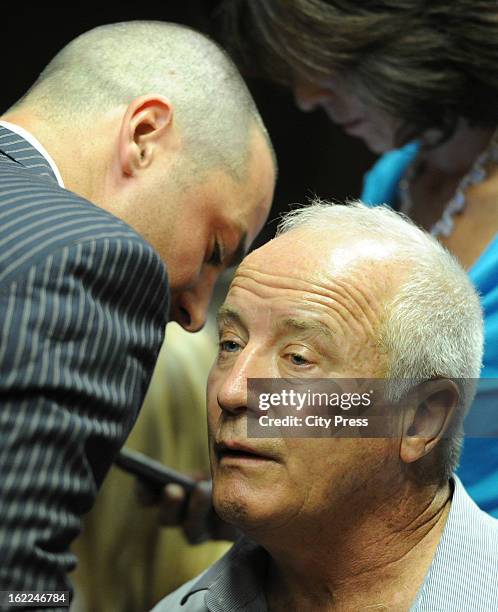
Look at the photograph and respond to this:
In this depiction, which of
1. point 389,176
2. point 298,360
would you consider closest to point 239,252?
point 298,360

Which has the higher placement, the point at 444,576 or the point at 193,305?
the point at 444,576

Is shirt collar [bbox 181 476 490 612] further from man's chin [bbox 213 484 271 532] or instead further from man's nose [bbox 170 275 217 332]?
man's nose [bbox 170 275 217 332]

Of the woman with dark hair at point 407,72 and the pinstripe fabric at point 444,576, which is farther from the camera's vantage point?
the woman with dark hair at point 407,72

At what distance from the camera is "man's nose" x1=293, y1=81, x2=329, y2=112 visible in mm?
2389

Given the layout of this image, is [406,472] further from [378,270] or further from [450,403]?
[378,270]

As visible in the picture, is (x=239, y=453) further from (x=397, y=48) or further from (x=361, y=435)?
(x=397, y=48)

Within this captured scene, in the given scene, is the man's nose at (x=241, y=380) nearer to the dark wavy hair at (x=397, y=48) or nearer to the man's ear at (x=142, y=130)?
the man's ear at (x=142, y=130)

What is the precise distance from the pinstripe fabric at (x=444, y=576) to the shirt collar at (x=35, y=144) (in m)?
0.66

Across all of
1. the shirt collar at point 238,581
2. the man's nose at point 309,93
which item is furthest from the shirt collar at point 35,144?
the man's nose at point 309,93

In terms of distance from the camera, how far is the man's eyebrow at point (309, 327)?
1.49 metres

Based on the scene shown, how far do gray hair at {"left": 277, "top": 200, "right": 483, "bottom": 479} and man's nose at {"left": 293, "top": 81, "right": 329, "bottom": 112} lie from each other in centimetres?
85

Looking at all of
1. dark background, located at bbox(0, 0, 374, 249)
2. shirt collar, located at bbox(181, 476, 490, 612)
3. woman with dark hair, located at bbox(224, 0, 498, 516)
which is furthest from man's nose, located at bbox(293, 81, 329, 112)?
shirt collar, located at bbox(181, 476, 490, 612)

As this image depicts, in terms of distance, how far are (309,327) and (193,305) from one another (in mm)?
595

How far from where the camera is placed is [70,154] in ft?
5.87
